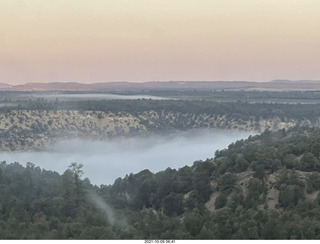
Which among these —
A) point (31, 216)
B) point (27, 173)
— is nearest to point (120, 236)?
point (31, 216)

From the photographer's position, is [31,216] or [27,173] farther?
[27,173]

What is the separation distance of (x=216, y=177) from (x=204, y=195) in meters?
4.59

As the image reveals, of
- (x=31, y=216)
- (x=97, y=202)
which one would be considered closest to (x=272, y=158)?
(x=97, y=202)

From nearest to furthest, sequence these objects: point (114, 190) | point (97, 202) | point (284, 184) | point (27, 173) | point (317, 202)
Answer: point (317, 202) → point (284, 184) → point (97, 202) → point (114, 190) → point (27, 173)

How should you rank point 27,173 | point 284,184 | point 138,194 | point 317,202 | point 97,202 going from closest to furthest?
point 317,202, point 284,184, point 97,202, point 138,194, point 27,173

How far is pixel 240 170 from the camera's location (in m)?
93.6

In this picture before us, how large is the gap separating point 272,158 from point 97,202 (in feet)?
84.1

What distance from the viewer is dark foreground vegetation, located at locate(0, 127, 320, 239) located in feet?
195

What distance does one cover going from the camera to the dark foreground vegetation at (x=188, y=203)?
59.3 m

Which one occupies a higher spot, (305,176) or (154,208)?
(305,176)

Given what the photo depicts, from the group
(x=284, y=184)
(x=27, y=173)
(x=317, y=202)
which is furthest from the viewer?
(x=27, y=173)

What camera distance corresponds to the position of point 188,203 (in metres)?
88.2

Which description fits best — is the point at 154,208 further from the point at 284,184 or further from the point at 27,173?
the point at 27,173

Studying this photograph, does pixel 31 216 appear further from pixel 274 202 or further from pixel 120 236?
pixel 274 202
